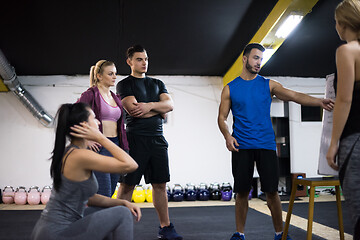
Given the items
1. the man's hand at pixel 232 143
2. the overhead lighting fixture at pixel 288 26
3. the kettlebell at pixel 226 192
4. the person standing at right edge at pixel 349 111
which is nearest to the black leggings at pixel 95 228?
the person standing at right edge at pixel 349 111

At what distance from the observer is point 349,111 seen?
1423 millimetres

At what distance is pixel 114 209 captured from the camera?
1666 mm

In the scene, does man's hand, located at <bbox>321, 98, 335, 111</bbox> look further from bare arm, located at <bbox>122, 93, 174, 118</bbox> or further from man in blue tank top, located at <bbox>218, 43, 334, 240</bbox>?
bare arm, located at <bbox>122, 93, 174, 118</bbox>

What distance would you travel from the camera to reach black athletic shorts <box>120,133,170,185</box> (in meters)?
2.83

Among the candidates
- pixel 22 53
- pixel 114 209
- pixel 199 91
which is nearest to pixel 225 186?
pixel 199 91

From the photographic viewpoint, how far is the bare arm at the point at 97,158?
1.57m

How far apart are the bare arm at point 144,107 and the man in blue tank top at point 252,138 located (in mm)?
506

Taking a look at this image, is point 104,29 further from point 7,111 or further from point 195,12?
point 7,111

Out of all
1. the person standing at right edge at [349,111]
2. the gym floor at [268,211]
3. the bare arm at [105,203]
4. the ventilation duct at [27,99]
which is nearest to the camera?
the person standing at right edge at [349,111]

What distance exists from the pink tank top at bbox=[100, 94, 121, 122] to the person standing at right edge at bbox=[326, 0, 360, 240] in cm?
154

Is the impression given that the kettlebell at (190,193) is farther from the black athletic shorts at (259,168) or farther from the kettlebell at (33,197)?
the black athletic shorts at (259,168)

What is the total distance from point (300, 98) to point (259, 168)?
1.90 ft

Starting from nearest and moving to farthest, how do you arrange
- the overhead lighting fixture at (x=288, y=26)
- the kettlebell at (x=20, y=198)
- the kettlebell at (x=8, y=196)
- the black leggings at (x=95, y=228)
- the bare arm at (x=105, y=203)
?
1. the black leggings at (x=95, y=228)
2. the bare arm at (x=105, y=203)
3. the overhead lighting fixture at (x=288, y=26)
4. the kettlebell at (x=20, y=198)
5. the kettlebell at (x=8, y=196)

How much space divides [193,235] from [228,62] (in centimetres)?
365
